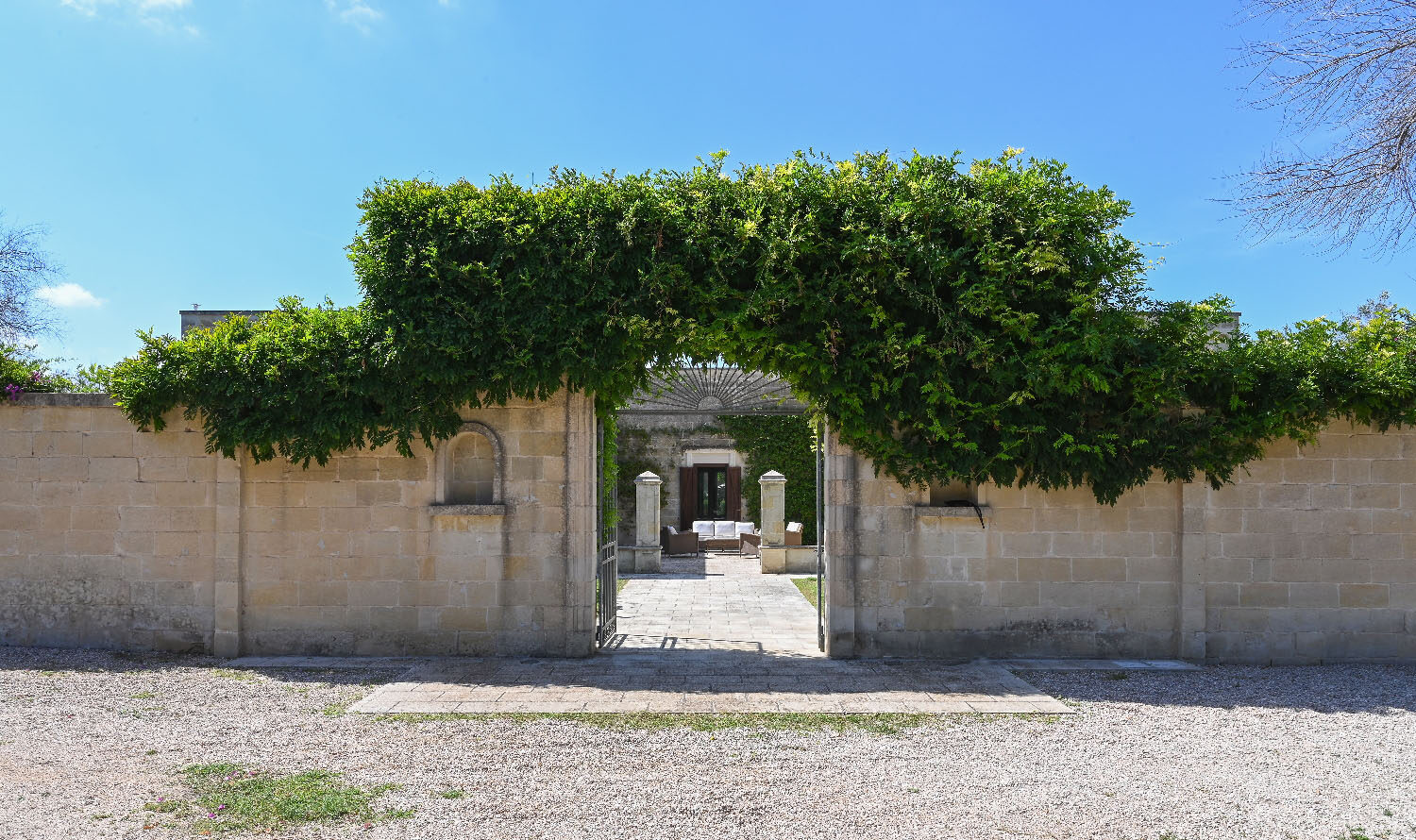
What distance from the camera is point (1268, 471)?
298 inches

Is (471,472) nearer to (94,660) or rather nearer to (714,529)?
(94,660)

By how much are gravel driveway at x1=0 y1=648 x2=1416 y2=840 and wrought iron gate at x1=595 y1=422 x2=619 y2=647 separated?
2.36m

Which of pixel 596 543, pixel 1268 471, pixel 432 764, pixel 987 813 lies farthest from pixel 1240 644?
pixel 432 764

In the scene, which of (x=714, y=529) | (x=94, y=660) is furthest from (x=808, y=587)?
(x=94, y=660)

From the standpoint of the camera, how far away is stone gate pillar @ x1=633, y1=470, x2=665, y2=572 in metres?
15.9

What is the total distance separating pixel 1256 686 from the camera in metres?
6.65

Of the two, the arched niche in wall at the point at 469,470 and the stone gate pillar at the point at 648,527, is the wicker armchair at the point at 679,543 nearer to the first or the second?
the stone gate pillar at the point at 648,527

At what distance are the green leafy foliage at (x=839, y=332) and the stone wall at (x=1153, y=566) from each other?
0.35 metres

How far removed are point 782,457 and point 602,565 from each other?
41.1 feet

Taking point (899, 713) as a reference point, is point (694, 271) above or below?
above

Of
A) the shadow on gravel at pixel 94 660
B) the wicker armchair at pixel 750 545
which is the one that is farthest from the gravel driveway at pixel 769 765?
the wicker armchair at pixel 750 545

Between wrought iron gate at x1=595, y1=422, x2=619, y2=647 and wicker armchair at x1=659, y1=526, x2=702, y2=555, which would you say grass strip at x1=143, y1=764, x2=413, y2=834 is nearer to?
wrought iron gate at x1=595, y1=422, x2=619, y2=647

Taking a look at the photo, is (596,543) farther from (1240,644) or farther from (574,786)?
(1240,644)

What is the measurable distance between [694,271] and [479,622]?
3.68 m
